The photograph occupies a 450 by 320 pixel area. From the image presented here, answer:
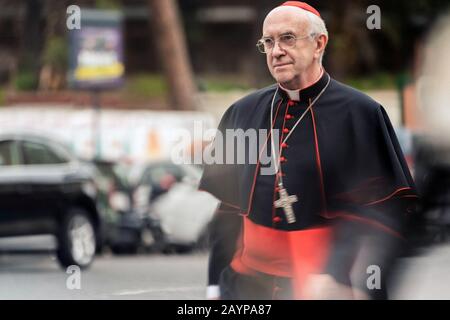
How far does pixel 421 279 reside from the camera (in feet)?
34.0

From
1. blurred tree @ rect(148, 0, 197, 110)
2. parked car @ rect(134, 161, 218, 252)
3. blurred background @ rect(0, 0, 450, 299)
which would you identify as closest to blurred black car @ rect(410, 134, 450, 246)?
blurred background @ rect(0, 0, 450, 299)

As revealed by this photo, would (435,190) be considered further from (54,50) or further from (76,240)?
(54,50)

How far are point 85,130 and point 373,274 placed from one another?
2134cm

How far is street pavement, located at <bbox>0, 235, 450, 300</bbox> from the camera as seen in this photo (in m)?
9.97

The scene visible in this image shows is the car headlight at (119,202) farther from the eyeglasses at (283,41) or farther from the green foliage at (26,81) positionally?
the green foliage at (26,81)

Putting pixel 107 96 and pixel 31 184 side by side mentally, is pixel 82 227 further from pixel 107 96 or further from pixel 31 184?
pixel 107 96

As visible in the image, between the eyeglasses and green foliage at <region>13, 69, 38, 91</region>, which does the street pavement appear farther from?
green foliage at <region>13, 69, 38, 91</region>

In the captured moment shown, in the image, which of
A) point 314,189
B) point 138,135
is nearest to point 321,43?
point 314,189

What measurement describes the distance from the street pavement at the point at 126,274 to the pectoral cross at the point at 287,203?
114 inches

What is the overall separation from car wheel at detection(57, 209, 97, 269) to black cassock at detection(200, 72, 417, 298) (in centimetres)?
970

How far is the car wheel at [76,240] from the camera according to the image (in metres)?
14.3

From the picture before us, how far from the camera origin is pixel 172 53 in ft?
90.7
